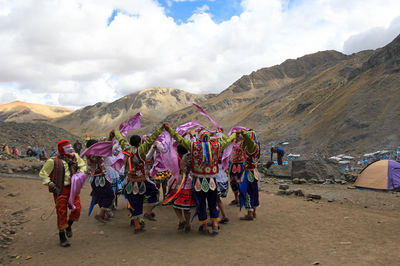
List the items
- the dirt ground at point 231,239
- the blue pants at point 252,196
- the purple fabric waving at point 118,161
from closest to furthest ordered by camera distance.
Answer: the dirt ground at point 231,239, the purple fabric waving at point 118,161, the blue pants at point 252,196

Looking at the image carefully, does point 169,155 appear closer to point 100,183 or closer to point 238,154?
point 100,183

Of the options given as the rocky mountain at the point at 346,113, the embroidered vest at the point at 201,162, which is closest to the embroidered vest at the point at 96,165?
the embroidered vest at the point at 201,162

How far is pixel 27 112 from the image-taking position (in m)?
149

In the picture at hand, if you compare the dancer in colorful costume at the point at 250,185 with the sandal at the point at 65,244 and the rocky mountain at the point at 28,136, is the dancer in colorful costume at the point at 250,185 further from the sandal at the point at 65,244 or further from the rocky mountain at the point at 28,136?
the rocky mountain at the point at 28,136

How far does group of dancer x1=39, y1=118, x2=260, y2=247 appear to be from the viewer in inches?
193

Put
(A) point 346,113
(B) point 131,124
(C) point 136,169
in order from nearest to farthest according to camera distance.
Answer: (C) point 136,169
(B) point 131,124
(A) point 346,113

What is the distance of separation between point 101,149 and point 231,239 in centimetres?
302

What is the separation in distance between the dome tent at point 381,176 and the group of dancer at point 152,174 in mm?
5587

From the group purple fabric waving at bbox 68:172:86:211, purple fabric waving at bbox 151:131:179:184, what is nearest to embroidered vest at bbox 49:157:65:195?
purple fabric waving at bbox 68:172:86:211

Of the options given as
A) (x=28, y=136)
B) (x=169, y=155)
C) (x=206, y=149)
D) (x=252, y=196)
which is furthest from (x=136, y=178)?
(x=28, y=136)

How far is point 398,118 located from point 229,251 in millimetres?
20625

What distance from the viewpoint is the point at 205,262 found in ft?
13.6

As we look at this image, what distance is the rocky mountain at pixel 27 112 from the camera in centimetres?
13960

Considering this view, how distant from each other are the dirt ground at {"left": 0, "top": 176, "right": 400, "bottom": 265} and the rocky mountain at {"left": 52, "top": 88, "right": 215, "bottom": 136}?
94.9 meters
